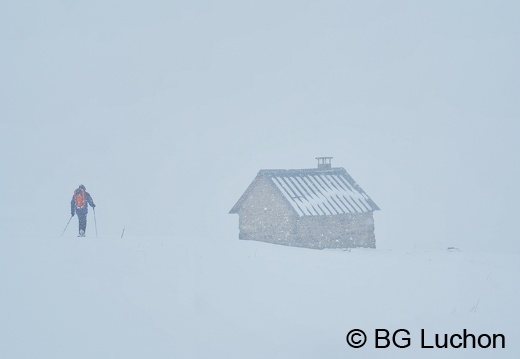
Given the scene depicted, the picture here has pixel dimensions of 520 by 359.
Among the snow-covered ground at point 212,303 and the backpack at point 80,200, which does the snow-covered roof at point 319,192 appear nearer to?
the backpack at point 80,200

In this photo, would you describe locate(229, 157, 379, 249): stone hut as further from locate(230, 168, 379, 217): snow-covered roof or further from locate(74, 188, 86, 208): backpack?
locate(74, 188, 86, 208): backpack

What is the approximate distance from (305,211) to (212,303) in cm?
2041

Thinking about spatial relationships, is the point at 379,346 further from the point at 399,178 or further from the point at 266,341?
the point at 399,178

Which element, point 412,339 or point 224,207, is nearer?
point 412,339

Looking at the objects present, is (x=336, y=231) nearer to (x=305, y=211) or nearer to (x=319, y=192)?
(x=305, y=211)

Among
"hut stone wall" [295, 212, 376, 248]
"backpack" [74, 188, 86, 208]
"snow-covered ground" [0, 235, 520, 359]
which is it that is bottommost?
"snow-covered ground" [0, 235, 520, 359]

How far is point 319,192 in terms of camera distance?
3984cm

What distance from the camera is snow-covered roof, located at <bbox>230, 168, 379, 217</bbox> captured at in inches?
1492

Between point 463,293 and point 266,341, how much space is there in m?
8.69

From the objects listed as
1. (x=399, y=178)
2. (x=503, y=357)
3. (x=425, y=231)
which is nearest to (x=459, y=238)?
(x=425, y=231)

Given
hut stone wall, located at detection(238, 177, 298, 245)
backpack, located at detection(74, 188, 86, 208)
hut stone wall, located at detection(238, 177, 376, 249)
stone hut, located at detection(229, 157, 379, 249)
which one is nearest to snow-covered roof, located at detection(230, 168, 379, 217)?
stone hut, located at detection(229, 157, 379, 249)

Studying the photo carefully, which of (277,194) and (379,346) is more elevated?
(277,194)

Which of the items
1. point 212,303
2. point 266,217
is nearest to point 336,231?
point 266,217

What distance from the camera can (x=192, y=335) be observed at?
49.1 ft
